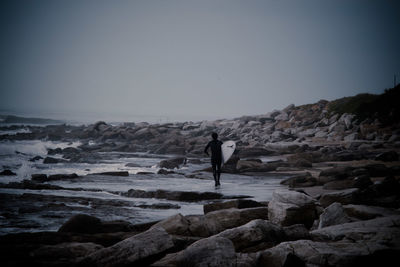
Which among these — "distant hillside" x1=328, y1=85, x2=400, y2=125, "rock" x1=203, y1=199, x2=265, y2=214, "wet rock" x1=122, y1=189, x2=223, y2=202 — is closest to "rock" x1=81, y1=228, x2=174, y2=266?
"rock" x1=203, y1=199, x2=265, y2=214

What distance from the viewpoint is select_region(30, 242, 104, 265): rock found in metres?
4.52

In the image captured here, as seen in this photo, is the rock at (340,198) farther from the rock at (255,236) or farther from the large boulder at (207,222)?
the rock at (255,236)

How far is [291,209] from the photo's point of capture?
6227 millimetres

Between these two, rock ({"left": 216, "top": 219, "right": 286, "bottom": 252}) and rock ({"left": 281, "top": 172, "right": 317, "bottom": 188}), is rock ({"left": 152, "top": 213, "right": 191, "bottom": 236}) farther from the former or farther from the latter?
Result: rock ({"left": 281, "top": 172, "right": 317, "bottom": 188})

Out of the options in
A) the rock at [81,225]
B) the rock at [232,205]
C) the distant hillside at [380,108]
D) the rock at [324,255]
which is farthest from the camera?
the distant hillside at [380,108]

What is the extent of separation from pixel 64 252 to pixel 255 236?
9.63 ft

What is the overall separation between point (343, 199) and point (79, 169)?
16404 mm

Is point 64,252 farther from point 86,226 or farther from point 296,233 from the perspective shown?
point 296,233

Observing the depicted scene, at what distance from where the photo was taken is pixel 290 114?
174 feet

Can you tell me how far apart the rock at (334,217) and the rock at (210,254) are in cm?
248

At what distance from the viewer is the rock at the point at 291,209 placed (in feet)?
20.3

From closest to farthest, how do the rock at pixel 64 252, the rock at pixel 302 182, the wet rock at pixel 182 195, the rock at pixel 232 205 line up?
1. the rock at pixel 64 252
2. the rock at pixel 232 205
3. the wet rock at pixel 182 195
4. the rock at pixel 302 182

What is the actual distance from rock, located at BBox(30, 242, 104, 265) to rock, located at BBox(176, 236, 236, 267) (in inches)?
58.9

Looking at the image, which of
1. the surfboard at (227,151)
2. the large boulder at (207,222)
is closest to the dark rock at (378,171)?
the surfboard at (227,151)
